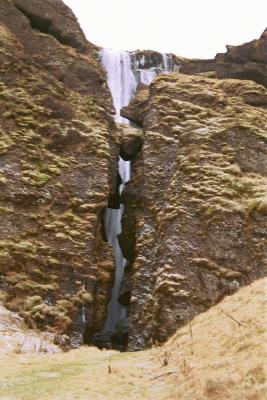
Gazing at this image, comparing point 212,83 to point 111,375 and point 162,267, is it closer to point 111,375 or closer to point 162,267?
point 162,267

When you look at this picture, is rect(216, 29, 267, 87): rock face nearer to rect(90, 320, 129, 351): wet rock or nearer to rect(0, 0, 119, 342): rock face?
rect(0, 0, 119, 342): rock face

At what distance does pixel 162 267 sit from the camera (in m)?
17.9

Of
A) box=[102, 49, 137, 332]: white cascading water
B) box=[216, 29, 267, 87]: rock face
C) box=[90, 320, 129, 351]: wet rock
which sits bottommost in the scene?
box=[90, 320, 129, 351]: wet rock

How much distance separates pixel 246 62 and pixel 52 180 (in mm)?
20941

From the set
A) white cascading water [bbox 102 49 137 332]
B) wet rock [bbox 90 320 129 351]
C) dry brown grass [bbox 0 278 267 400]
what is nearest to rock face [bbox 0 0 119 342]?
wet rock [bbox 90 320 129 351]

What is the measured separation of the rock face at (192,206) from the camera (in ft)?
57.0

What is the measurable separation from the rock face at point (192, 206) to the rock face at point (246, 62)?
7080mm

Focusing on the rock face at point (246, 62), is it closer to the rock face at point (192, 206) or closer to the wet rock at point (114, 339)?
the rock face at point (192, 206)

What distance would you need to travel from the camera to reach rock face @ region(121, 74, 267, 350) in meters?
17.4

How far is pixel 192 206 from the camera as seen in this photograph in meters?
19.6

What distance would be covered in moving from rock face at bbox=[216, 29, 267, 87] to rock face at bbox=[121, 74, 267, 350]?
23.2 ft

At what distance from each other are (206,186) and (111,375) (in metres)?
12.3

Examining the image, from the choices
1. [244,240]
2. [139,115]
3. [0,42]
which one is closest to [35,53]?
[0,42]

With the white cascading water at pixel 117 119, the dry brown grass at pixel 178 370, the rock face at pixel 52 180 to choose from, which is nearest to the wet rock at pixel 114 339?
the white cascading water at pixel 117 119
